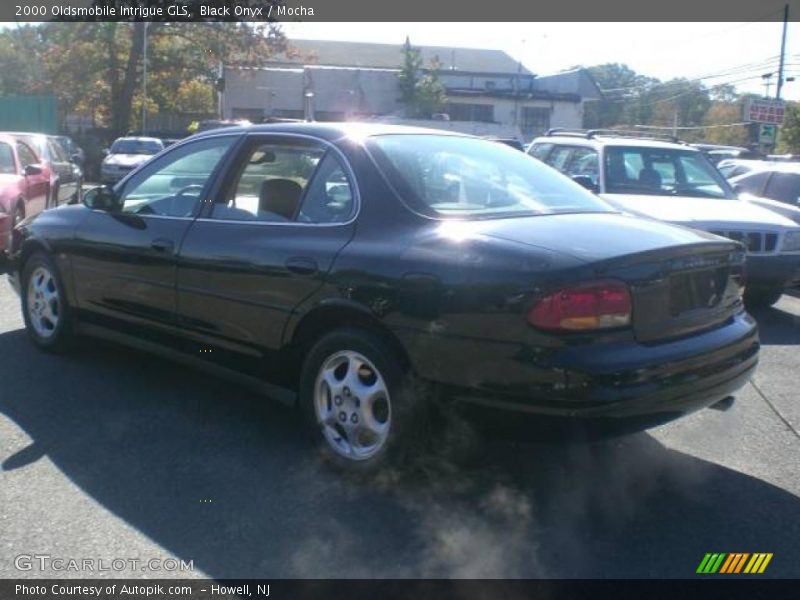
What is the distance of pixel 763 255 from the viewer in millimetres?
8258

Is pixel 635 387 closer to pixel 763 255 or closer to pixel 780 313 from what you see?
pixel 763 255

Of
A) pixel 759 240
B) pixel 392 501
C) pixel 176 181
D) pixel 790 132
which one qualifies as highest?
pixel 176 181

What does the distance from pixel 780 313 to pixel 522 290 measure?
20.3 feet

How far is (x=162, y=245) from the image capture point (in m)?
5.20

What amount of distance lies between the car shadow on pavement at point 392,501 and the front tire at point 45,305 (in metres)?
0.92

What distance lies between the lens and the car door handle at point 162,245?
514cm

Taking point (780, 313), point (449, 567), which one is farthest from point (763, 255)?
point (449, 567)

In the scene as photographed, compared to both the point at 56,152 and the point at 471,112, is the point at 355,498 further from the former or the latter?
the point at 471,112

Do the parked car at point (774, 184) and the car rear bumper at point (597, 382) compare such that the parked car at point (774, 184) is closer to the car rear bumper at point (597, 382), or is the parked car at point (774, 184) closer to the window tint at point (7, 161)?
the car rear bumper at point (597, 382)

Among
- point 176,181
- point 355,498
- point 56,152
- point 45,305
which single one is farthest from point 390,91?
point 355,498

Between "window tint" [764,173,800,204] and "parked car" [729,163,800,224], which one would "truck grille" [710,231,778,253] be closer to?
"parked car" [729,163,800,224]

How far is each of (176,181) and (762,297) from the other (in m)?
6.07

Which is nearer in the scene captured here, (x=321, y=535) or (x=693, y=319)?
(x=321, y=535)

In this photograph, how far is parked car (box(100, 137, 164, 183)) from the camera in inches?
982
